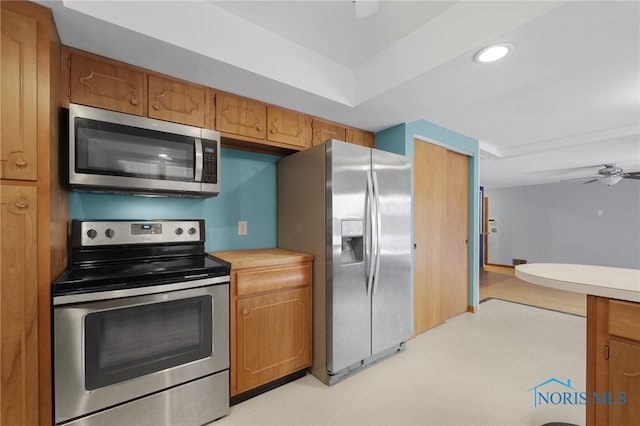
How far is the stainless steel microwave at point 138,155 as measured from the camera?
1.48m

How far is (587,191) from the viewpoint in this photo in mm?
6711

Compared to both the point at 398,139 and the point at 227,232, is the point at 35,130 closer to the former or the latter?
the point at 227,232

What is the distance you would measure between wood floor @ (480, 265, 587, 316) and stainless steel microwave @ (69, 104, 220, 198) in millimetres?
4446

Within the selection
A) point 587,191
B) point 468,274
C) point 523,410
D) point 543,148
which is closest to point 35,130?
point 523,410

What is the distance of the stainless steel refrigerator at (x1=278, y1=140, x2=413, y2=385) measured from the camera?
1.99m

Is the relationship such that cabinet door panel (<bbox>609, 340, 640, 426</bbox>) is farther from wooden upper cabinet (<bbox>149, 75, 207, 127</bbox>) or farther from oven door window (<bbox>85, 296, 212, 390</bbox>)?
wooden upper cabinet (<bbox>149, 75, 207, 127</bbox>)

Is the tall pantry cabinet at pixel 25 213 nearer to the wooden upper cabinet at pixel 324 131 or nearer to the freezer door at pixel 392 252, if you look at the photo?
the wooden upper cabinet at pixel 324 131

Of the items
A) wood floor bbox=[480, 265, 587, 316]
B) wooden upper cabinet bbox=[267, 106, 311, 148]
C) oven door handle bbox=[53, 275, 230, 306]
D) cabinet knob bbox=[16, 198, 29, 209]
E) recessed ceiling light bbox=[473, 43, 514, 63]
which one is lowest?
wood floor bbox=[480, 265, 587, 316]

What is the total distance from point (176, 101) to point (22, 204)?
1019 millimetres

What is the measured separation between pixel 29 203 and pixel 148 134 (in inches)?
27.5

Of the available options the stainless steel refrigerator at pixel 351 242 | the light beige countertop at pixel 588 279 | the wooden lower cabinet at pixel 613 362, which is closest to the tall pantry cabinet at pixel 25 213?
the stainless steel refrigerator at pixel 351 242

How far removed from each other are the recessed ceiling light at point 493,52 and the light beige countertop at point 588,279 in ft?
4.14

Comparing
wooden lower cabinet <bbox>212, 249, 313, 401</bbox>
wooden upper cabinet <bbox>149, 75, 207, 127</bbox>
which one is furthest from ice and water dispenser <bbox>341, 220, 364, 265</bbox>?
wooden upper cabinet <bbox>149, 75, 207, 127</bbox>

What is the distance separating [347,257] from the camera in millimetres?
2141
